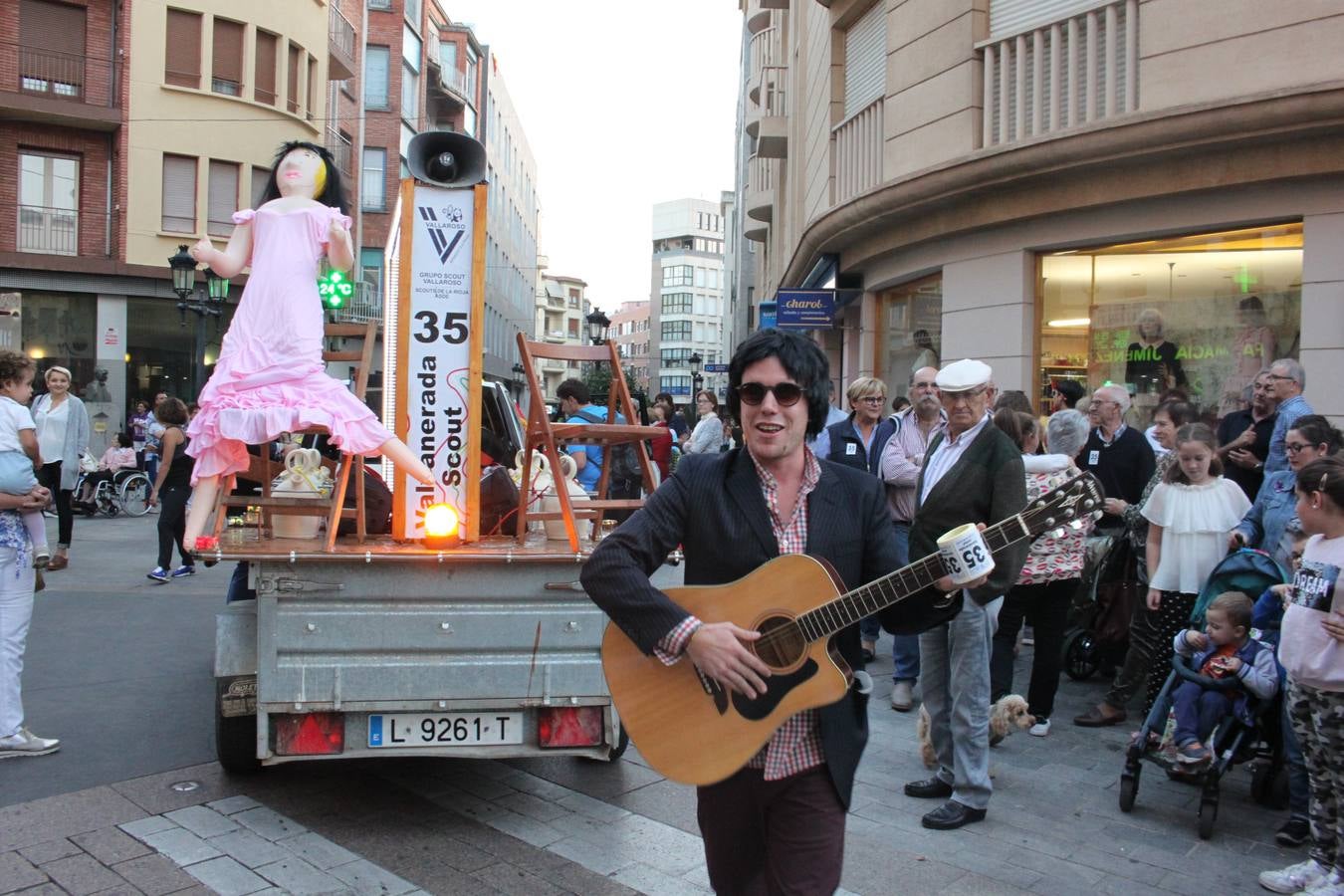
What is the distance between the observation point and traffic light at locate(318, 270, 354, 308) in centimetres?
671

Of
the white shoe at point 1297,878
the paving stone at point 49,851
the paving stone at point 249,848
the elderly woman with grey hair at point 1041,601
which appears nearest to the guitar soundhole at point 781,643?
the paving stone at point 249,848

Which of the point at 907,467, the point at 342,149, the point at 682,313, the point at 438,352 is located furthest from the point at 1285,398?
the point at 682,313

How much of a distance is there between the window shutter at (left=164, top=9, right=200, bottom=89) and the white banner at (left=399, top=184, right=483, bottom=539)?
2705 cm

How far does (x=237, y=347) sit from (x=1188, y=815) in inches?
198

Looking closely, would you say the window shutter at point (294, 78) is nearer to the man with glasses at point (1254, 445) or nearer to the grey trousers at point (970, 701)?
the man with glasses at point (1254, 445)

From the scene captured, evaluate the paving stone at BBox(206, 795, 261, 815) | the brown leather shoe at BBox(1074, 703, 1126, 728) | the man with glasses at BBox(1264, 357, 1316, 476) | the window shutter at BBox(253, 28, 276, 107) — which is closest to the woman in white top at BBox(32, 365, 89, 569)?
the paving stone at BBox(206, 795, 261, 815)

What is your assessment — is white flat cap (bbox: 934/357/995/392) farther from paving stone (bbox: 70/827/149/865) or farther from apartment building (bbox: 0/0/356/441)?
apartment building (bbox: 0/0/356/441)

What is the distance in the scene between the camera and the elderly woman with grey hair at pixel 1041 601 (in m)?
6.11

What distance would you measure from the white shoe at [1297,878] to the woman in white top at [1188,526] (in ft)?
5.56

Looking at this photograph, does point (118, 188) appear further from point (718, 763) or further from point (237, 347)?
point (718, 763)

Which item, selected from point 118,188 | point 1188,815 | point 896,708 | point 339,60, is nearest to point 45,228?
point 118,188

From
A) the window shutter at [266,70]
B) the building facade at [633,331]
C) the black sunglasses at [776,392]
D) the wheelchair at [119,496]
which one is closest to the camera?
the black sunglasses at [776,392]

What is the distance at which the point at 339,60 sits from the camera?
35.1 m

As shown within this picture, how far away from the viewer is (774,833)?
108 inches
